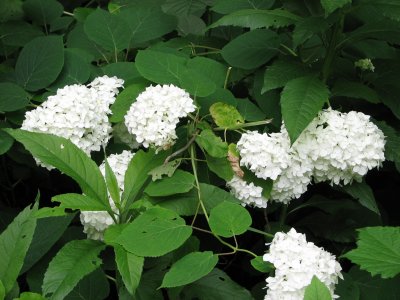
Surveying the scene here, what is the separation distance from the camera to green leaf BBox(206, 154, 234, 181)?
6.73 feet

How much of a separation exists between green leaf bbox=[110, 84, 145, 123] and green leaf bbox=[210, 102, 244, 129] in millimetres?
282

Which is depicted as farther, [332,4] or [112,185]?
[112,185]

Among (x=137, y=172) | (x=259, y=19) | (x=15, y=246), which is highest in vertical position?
(x=259, y=19)

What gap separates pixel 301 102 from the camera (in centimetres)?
200

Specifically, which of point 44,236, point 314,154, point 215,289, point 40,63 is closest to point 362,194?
point 314,154

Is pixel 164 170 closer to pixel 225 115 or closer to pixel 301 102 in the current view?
pixel 225 115

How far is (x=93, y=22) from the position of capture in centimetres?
255

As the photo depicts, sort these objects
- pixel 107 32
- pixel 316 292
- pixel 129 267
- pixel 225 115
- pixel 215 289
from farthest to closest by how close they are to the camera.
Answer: pixel 107 32 < pixel 225 115 < pixel 215 289 < pixel 129 267 < pixel 316 292

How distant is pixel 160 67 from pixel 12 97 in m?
0.56

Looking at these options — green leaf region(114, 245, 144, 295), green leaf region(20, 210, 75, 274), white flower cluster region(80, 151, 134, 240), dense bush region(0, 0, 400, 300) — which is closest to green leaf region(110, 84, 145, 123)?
dense bush region(0, 0, 400, 300)

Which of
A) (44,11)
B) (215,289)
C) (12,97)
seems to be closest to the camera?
(215,289)

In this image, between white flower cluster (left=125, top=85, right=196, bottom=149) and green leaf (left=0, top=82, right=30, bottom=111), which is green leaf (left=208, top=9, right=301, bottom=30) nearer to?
white flower cluster (left=125, top=85, right=196, bottom=149)

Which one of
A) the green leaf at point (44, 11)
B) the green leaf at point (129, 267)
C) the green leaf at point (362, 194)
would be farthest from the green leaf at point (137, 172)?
the green leaf at point (44, 11)

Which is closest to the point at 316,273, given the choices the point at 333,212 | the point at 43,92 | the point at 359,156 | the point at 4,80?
the point at 359,156
